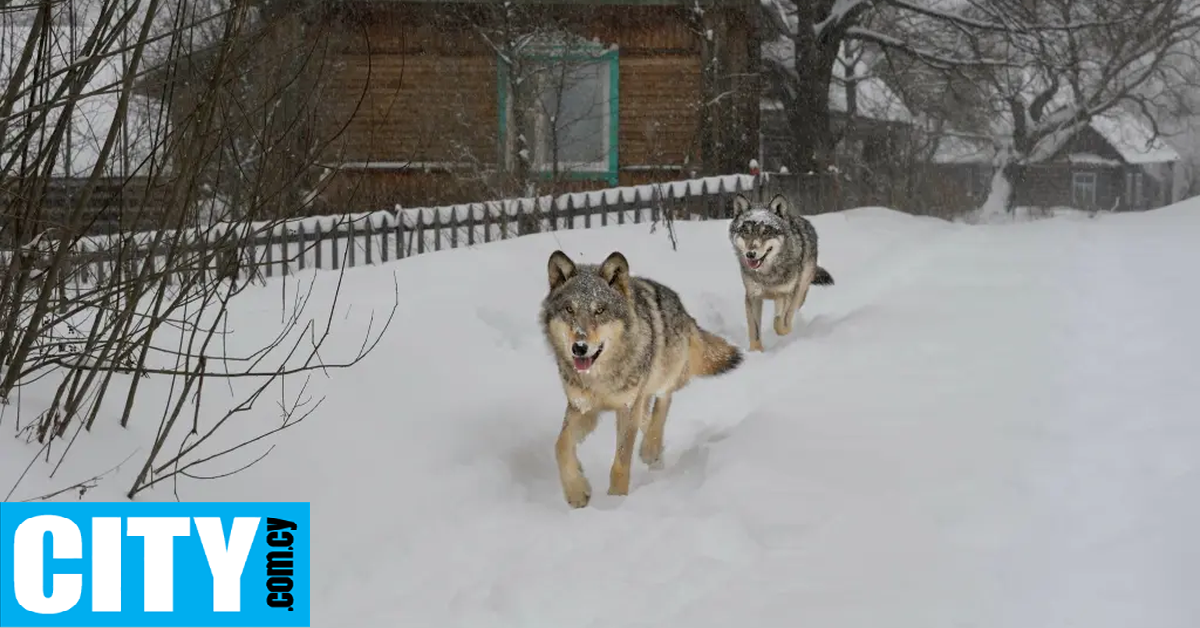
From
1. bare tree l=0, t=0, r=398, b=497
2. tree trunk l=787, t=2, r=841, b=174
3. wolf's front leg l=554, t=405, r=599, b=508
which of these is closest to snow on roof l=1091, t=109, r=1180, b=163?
tree trunk l=787, t=2, r=841, b=174

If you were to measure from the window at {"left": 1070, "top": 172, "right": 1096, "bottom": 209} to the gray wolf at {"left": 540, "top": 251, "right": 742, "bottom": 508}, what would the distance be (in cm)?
5457

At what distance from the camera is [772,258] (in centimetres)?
1023

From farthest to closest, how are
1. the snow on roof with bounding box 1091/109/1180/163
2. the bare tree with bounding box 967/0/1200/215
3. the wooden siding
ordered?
the snow on roof with bounding box 1091/109/1180/163 → the bare tree with bounding box 967/0/1200/215 → the wooden siding

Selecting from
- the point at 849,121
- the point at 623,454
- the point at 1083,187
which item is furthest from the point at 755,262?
the point at 1083,187

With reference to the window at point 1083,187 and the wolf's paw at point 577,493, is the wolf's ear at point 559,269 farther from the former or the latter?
the window at point 1083,187

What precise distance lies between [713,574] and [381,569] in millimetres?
1340

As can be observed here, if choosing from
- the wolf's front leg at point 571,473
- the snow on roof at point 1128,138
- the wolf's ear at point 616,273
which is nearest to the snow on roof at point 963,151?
the snow on roof at point 1128,138

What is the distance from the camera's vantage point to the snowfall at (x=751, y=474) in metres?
4.29

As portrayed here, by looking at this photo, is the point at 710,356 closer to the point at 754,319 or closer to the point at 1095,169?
the point at 754,319

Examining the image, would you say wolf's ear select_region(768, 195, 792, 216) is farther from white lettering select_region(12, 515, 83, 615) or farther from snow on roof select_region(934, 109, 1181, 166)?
snow on roof select_region(934, 109, 1181, 166)

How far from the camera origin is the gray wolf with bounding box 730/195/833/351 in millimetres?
10156

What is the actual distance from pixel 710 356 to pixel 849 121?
29275 millimetres

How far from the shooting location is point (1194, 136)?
6781 centimetres

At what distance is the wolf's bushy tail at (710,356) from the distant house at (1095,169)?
153 feet
